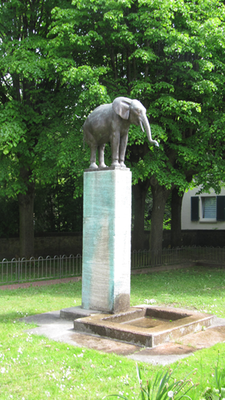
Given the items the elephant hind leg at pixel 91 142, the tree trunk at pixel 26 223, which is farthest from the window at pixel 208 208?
the elephant hind leg at pixel 91 142

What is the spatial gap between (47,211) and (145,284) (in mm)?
10776

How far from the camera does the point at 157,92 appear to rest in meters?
16.7

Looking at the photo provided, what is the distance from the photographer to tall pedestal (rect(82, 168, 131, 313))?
845 centimetres

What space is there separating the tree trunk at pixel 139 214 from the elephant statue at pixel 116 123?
12.6m

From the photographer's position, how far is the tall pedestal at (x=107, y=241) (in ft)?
27.7

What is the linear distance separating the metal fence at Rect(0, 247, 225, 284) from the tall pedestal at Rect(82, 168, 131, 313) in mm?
6750

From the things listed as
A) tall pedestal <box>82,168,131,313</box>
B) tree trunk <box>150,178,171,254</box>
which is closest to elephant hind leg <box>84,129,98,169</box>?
tall pedestal <box>82,168,131,313</box>

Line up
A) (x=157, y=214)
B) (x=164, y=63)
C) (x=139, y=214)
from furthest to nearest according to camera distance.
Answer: (x=139, y=214)
(x=157, y=214)
(x=164, y=63)

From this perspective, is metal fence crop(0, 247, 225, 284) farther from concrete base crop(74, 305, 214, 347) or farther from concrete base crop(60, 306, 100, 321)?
concrete base crop(74, 305, 214, 347)

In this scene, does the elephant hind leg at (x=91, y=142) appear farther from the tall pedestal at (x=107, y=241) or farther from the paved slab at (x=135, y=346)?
the paved slab at (x=135, y=346)

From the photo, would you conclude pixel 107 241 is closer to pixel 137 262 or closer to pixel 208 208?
pixel 137 262

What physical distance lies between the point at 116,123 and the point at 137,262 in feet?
36.9

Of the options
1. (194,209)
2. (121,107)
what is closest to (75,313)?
(121,107)

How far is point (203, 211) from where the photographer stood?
106 feet
